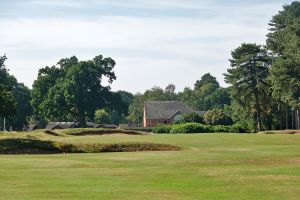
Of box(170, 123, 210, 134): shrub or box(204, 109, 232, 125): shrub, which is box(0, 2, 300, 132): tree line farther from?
box(170, 123, 210, 134): shrub

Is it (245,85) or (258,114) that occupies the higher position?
(245,85)

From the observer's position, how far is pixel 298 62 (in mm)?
91250

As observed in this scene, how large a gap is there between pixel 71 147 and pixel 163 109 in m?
121

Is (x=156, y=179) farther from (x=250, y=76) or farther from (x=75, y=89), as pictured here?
(x=75, y=89)

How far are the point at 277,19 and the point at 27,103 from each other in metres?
68.7

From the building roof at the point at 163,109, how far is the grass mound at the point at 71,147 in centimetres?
11760

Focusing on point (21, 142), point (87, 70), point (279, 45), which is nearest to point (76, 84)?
point (87, 70)

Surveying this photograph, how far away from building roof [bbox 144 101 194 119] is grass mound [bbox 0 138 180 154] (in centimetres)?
11760

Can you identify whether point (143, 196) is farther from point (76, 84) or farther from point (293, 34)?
point (76, 84)

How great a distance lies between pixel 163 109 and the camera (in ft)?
553

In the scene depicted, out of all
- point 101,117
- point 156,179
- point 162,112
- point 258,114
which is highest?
point 162,112

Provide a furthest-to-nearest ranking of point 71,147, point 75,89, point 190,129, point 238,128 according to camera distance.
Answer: point 75,89
point 238,128
point 190,129
point 71,147

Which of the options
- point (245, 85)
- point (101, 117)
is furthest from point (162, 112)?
point (245, 85)

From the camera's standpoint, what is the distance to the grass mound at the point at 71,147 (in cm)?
4725
